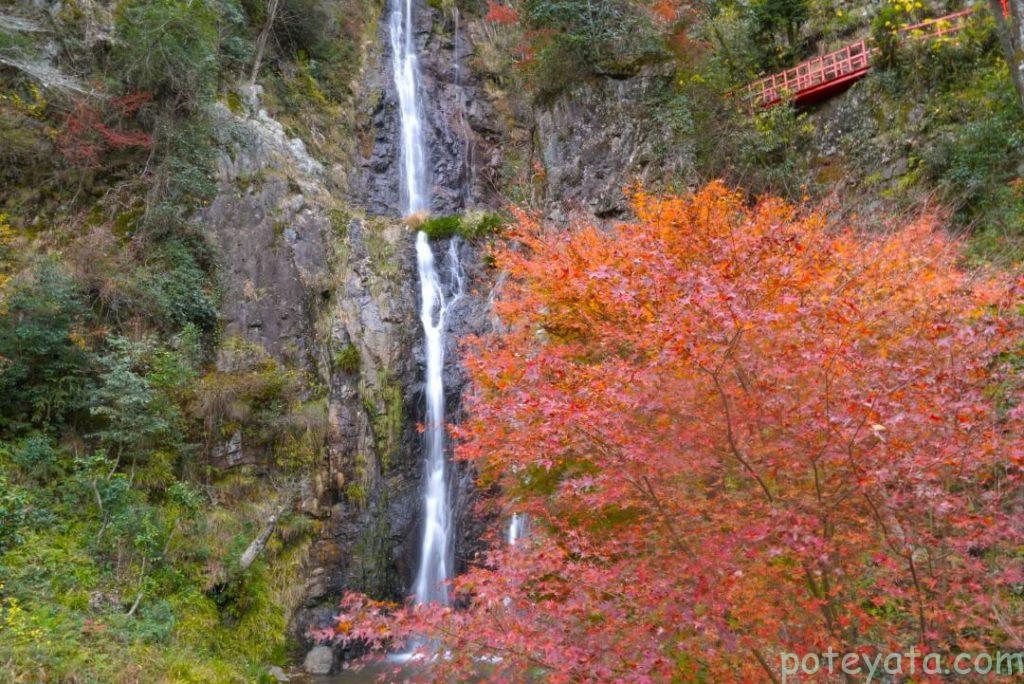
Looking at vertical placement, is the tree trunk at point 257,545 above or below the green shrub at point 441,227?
below

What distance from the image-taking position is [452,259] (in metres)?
17.5

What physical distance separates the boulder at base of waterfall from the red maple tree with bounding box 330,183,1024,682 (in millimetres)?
5752

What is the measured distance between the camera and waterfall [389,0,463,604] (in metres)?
13.8

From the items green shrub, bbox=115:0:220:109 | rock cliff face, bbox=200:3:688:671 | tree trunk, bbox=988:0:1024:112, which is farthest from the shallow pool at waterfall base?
green shrub, bbox=115:0:220:109

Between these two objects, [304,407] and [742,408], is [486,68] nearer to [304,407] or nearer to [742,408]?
[304,407]

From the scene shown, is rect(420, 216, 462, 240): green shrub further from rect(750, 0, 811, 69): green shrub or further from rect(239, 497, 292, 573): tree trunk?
rect(750, 0, 811, 69): green shrub

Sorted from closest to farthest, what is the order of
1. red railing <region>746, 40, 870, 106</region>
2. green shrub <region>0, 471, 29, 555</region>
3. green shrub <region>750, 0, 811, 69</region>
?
green shrub <region>0, 471, 29, 555</region> → red railing <region>746, 40, 870, 106</region> → green shrub <region>750, 0, 811, 69</region>

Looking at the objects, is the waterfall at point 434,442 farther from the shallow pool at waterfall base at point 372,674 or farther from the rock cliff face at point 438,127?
the rock cliff face at point 438,127

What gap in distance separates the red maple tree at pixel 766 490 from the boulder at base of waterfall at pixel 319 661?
575cm

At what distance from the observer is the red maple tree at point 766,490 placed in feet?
15.2

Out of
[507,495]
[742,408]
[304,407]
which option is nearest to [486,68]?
[304,407]

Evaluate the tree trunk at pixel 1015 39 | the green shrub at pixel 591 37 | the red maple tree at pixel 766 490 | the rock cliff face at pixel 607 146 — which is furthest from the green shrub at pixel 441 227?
the tree trunk at pixel 1015 39

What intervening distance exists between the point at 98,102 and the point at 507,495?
11848mm

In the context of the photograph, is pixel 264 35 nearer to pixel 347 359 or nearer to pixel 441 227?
pixel 441 227
